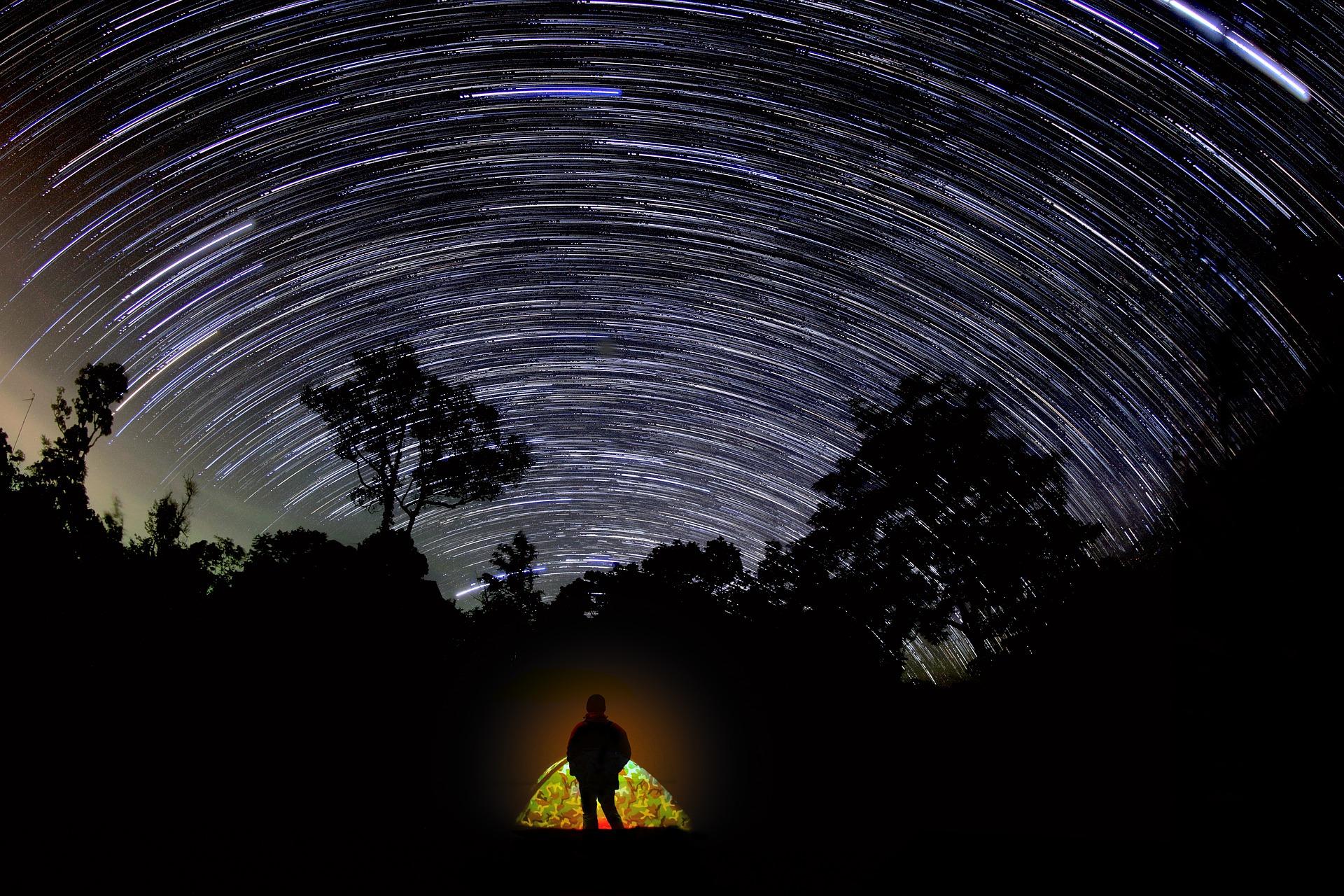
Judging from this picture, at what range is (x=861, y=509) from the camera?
84.3 feet

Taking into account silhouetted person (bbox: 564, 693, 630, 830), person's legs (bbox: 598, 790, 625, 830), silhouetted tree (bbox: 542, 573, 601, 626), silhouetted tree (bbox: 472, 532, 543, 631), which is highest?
silhouetted tree (bbox: 472, 532, 543, 631)

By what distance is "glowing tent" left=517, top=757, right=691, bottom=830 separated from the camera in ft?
37.4

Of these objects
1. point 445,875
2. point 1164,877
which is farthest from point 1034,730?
point 445,875

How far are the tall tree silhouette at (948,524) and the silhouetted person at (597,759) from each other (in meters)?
17.6

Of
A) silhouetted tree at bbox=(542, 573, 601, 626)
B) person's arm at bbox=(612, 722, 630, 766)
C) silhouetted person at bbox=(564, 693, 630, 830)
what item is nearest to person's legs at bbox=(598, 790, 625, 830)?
silhouetted person at bbox=(564, 693, 630, 830)

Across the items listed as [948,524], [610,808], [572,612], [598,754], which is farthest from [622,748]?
[948,524]

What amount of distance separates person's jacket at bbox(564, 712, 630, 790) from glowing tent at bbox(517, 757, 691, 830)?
2.68 metres

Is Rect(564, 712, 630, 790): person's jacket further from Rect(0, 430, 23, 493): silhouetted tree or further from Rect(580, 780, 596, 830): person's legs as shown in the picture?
Rect(0, 430, 23, 493): silhouetted tree

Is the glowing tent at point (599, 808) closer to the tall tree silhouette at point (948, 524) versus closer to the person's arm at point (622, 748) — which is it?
the person's arm at point (622, 748)

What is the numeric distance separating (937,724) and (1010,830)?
18.8ft

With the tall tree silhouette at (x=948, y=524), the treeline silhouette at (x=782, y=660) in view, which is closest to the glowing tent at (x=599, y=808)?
the treeline silhouette at (x=782, y=660)

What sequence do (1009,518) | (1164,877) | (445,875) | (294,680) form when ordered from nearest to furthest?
(1164,877) < (445,875) < (294,680) < (1009,518)

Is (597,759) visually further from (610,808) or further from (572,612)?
(572,612)

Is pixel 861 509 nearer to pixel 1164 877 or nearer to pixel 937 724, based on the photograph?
pixel 937 724
